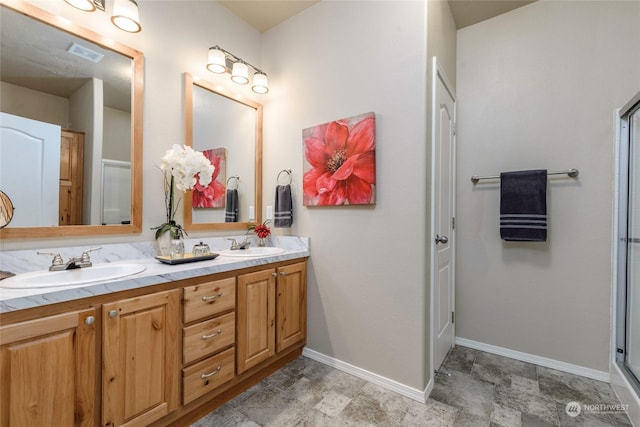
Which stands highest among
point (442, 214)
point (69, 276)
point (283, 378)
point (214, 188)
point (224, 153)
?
point (224, 153)

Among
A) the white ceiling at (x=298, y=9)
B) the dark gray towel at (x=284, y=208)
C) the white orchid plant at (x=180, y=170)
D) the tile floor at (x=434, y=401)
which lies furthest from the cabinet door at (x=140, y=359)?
the white ceiling at (x=298, y=9)

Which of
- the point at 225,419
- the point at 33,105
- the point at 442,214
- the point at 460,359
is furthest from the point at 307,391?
the point at 33,105

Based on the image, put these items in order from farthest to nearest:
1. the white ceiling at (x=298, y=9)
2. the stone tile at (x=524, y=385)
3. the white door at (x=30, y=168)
Answer: the white ceiling at (x=298, y=9) → the stone tile at (x=524, y=385) → the white door at (x=30, y=168)

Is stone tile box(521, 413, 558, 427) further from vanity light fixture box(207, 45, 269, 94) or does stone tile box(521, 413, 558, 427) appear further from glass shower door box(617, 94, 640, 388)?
vanity light fixture box(207, 45, 269, 94)

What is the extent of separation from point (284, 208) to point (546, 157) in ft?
6.68

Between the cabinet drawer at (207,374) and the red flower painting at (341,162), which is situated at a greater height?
the red flower painting at (341,162)

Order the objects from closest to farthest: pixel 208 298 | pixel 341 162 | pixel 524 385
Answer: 1. pixel 208 298
2. pixel 524 385
3. pixel 341 162

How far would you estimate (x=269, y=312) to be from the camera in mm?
1915

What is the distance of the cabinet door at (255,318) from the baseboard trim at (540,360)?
1699 mm

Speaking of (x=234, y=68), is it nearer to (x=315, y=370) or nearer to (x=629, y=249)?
(x=315, y=370)

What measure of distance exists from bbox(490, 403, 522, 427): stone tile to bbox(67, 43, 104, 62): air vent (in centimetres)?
299

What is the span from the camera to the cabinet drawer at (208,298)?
4.77 feet

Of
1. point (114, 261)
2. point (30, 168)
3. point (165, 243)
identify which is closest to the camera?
point (30, 168)

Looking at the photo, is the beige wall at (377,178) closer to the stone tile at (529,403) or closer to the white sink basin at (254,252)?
the white sink basin at (254,252)
